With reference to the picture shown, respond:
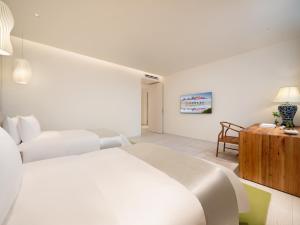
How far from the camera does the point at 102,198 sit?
0.74m

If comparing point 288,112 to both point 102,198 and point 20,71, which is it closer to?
point 102,198

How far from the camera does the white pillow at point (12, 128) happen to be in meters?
1.85

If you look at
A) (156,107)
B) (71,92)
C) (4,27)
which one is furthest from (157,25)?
(156,107)

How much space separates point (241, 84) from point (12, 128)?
4980 mm

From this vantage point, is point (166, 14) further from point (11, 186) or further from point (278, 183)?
point (278, 183)

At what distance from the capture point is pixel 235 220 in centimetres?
96

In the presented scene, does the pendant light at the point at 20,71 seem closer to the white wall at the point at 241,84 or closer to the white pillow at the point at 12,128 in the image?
the white pillow at the point at 12,128

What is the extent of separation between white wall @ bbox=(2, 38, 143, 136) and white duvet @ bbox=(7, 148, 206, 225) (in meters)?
2.93

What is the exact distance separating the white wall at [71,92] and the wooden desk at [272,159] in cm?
378

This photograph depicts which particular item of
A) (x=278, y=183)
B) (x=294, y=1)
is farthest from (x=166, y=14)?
(x=278, y=183)

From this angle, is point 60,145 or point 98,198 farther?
point 60,145

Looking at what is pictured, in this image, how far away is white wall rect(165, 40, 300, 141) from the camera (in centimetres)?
306

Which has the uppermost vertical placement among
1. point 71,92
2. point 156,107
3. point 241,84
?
point 241,84

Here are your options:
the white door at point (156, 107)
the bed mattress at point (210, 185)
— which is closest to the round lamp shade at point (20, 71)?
the bed mattress at point (210, 185)
